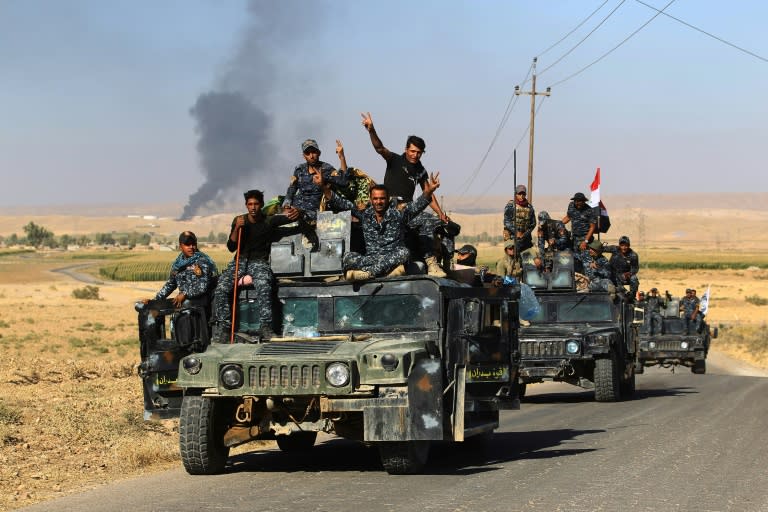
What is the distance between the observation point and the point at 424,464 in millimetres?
10898

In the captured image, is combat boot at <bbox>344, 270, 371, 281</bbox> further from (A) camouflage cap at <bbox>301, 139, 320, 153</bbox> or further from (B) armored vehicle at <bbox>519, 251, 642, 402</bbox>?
(B) armored vehicle at <bbox>519, 251, 642, 402</bbox>

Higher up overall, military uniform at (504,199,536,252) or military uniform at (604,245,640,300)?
military uniform at (504,199,536,252)

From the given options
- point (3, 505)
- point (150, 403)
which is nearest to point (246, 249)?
point (150, 403)

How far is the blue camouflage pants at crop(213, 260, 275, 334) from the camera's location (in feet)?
38.7

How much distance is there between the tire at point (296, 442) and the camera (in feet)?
42.7

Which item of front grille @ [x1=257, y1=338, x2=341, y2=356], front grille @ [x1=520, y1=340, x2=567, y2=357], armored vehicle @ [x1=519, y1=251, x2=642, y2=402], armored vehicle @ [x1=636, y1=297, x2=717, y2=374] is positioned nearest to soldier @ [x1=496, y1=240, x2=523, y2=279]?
armored vehicle @ [x1=519, y1=251, x2=642, y2=402]

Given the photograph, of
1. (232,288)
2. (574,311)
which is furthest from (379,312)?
(574,311)

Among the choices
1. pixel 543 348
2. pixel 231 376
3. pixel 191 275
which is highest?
pixel 191 275

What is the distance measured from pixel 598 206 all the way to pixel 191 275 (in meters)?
15.1

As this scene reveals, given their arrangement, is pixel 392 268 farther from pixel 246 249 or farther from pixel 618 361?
pixel 618 361

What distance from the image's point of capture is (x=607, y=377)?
65.9 ft

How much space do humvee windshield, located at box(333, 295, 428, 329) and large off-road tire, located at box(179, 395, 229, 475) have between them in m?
1.51

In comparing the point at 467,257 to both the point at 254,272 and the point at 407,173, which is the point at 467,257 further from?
the point at 254,272

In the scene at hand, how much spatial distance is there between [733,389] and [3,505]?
54.6ft
